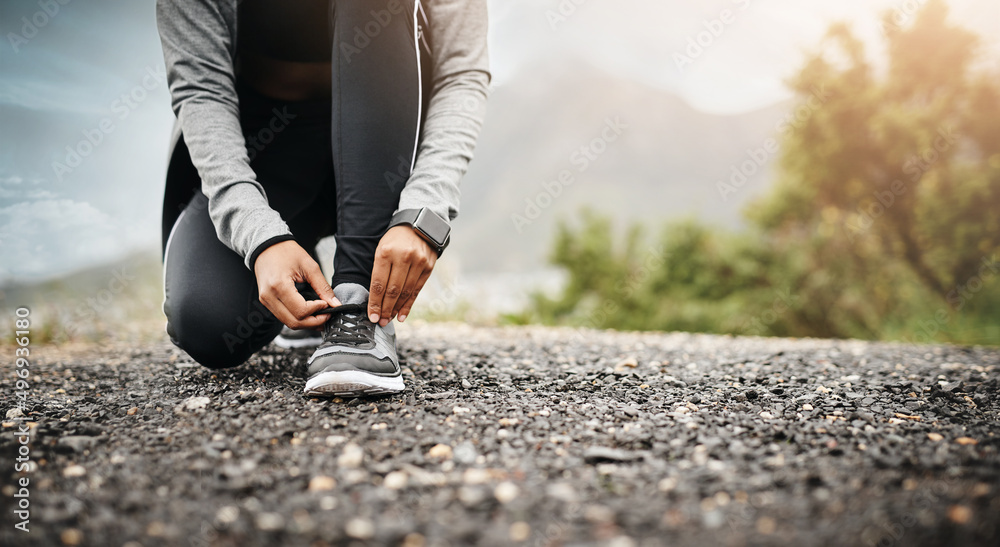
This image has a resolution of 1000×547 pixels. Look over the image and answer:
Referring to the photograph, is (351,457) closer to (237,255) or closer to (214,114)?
(237,255)

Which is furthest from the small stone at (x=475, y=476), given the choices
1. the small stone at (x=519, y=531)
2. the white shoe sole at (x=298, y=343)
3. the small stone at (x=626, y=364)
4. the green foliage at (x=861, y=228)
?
the green foliage at (x=861, y=228)

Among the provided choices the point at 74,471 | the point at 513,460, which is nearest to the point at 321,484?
the point at 513,460

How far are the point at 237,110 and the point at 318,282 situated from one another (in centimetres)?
58

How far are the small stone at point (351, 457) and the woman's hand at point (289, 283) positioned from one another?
0.34 metres

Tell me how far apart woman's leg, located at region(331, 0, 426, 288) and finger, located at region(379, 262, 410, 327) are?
0.28 ft

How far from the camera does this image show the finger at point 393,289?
1.17 meters

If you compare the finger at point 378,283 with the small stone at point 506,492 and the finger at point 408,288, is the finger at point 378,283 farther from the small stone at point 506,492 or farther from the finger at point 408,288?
the small stone at point 506,492

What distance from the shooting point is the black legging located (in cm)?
127

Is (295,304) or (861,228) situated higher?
(861,228)

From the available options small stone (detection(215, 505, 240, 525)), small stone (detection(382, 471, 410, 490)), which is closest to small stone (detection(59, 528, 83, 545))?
small stone (detection(215, 505, 240, 525))

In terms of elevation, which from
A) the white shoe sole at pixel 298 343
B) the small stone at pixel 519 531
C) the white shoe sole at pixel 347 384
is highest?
the white shoe sole at pixel 298 343

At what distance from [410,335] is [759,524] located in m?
1.82

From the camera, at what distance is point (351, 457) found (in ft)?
2.88

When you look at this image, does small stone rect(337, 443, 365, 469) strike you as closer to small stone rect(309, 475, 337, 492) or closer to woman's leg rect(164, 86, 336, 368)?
small stone rect(309, 475, 337, 492)
